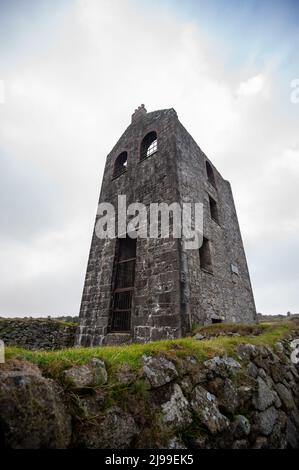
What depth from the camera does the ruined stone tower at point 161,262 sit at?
6.57 m

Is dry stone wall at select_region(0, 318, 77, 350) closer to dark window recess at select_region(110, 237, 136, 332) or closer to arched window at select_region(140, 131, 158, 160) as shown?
dark window recess at select_region(110, 237, 136, 332)

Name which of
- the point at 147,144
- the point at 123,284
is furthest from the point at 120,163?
the point at 123,284

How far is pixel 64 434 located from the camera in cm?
140

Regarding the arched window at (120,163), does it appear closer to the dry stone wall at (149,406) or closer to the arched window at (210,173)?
the arched window at (210,173)

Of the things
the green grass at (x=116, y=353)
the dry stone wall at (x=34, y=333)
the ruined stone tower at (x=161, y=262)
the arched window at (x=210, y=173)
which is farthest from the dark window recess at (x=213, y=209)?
the dry stone wall at (x=34, y=333)

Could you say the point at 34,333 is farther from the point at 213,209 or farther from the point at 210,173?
the point at 210,173

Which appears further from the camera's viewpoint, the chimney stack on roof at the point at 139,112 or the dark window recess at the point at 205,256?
the chimney stack on roof at the point at 139,112

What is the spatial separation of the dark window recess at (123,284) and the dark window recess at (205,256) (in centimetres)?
268

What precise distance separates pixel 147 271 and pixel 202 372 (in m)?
4.72

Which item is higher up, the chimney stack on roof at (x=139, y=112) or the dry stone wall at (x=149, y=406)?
the chimney stack on roof at (x=139, y=112)

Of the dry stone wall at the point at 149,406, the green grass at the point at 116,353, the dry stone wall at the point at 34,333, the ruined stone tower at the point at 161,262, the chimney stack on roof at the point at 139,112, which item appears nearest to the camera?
the dry stone wall at the point at 149,406
